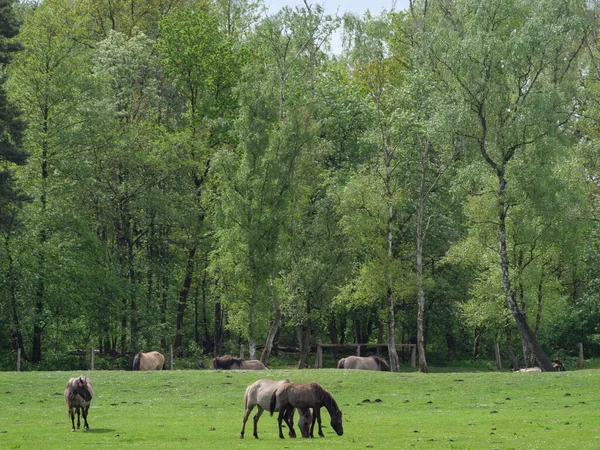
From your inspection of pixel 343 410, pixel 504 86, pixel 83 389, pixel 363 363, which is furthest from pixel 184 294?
pixel 83 389

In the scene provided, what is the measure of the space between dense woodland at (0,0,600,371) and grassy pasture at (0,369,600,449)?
29.1 ft

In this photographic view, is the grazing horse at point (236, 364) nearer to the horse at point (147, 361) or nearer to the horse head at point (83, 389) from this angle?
the horse at point (147, 361)

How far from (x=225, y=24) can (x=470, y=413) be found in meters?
52.5

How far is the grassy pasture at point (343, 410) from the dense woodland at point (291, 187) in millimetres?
8885

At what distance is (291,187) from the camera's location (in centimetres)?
4869

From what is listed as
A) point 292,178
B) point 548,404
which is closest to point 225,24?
point 292,178

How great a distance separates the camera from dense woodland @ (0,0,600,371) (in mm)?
44125

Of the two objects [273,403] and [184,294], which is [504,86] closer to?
[273,403]

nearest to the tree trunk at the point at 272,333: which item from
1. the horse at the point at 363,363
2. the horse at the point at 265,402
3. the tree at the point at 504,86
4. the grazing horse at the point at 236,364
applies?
the grazing horse at the point at 236,364

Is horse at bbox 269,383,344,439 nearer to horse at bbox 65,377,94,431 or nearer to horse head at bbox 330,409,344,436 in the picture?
horse head at bbox 330,409,344,436

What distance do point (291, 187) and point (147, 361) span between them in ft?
42.8

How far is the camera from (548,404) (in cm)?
3008

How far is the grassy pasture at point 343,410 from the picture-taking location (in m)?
20.6

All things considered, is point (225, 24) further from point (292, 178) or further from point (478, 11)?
point (478, 11)
